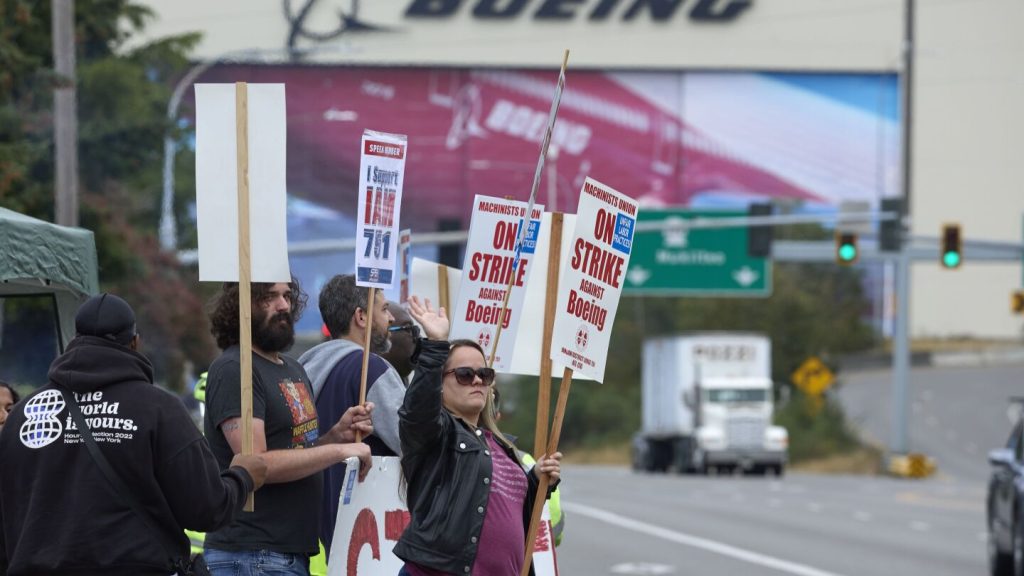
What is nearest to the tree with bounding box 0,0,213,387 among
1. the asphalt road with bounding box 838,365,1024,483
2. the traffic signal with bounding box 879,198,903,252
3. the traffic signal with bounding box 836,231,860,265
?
the traffic signal with bounding box 836,231,860,265

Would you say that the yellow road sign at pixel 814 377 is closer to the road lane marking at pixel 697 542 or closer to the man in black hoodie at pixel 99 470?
the road lane marking at pixel 697 542

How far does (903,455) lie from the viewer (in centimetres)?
4388

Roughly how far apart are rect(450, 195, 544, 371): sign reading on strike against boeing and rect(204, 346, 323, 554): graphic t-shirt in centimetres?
169

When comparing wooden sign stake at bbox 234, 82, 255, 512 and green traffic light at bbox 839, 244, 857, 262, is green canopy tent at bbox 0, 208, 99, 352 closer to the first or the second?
wooden sign stake at bbox 234, 82, 255, 512

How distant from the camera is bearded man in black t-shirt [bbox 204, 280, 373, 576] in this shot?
20.8ft

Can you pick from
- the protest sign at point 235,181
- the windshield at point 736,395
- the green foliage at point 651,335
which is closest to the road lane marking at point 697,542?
the protest sign at point 235,181

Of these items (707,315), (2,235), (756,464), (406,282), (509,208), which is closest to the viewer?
(2,235)

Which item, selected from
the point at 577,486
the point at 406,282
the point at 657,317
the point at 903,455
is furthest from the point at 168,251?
the point at 657,317

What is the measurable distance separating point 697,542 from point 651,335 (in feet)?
187

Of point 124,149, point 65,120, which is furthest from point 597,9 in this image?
point 65,120

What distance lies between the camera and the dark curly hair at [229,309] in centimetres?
659

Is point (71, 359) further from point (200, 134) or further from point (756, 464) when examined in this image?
point (756, 464)

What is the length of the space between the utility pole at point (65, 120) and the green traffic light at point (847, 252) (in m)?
18.2

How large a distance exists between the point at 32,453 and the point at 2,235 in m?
2.29
